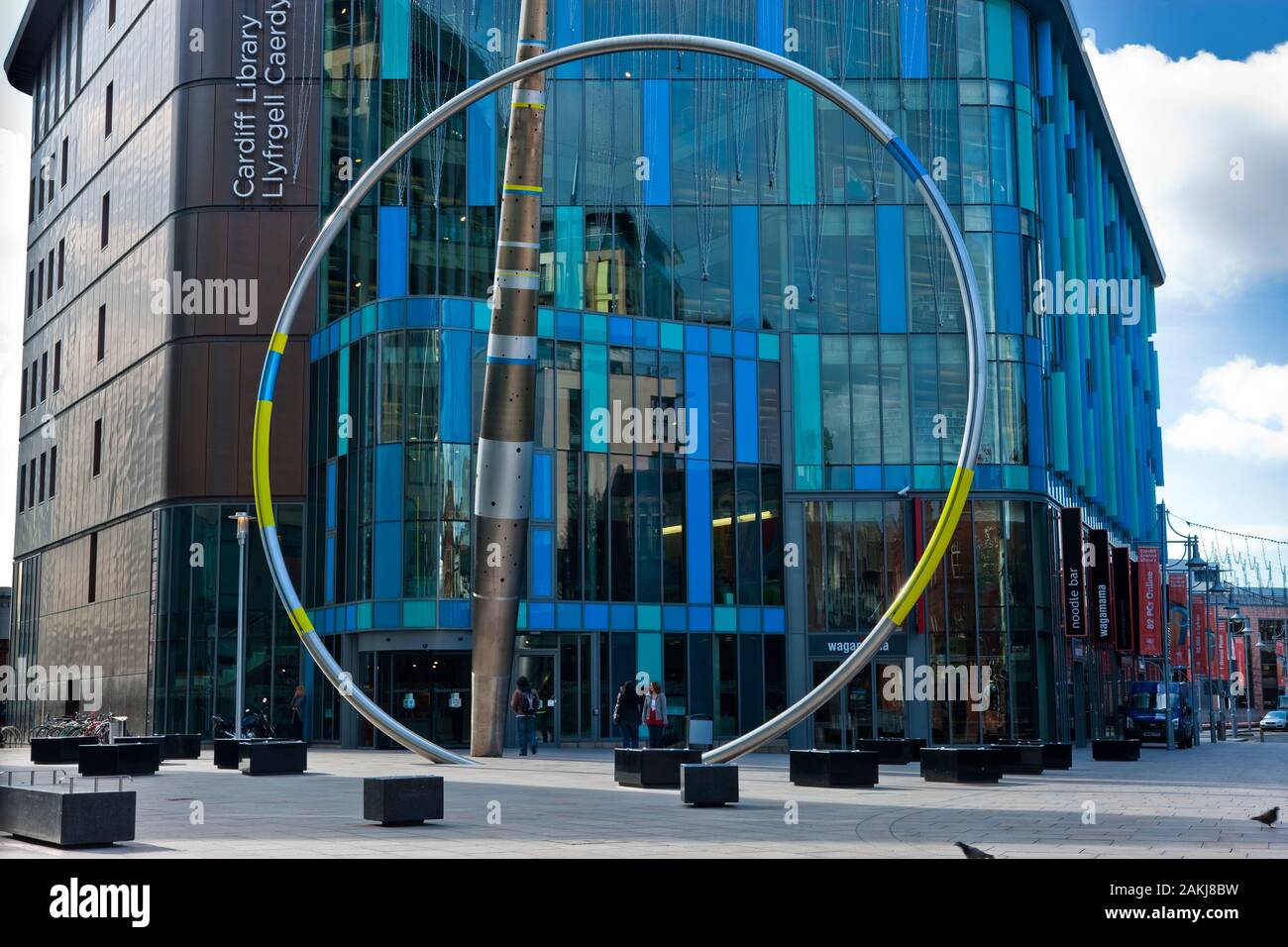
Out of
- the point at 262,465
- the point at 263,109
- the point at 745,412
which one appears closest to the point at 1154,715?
the point at 745,412

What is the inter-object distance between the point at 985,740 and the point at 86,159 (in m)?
44.6

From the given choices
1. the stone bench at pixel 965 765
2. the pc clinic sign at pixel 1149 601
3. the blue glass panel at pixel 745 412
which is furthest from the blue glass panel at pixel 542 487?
the pc clinic sign at pixel 1149 601

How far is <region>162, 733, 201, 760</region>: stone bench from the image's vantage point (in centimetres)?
3622

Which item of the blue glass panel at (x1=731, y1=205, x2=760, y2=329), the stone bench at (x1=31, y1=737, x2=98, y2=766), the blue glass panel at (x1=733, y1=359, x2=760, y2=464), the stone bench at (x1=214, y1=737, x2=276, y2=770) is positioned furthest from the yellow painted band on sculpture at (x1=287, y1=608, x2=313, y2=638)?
the blue glass panel at (x1=731, y1=205, x2=760, y2=329)

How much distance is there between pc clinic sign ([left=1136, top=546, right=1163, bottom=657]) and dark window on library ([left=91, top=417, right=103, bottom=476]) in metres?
40.6

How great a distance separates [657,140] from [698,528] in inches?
474

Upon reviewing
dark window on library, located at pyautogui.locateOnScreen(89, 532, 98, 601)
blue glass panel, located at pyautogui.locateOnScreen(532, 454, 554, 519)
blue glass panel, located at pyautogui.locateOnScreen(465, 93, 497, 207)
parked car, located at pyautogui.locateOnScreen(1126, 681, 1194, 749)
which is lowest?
parked car, located at pyautogui.locateOnScreen(1126, 681, 1194, 749)

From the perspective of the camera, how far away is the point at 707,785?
66.6 feet

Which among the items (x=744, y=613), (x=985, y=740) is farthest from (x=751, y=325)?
(x=985, y=740)

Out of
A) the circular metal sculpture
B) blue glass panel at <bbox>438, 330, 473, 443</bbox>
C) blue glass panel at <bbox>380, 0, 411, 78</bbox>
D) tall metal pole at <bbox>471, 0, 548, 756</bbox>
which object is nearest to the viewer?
the circular metal sculpture

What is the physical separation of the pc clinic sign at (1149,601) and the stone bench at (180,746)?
37.2m

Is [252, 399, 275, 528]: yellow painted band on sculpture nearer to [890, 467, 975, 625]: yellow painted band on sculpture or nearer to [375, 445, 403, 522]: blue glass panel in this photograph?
[890, 467, 975, 625]: yellow painted band on sculpture

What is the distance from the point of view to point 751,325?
46.5m
